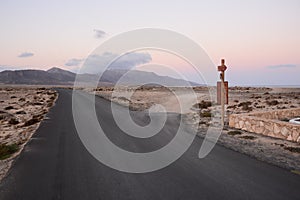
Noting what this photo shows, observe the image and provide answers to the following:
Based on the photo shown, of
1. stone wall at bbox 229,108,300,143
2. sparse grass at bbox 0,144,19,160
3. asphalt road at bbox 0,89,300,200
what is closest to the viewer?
asphalt road at bbox 0,89,300,200

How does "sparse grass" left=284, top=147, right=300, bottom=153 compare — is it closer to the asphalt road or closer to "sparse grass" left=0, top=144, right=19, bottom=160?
the asphalt road

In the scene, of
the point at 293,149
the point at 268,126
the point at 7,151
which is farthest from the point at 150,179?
the point at 268,126

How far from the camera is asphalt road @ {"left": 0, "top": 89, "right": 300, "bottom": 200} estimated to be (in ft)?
16.8

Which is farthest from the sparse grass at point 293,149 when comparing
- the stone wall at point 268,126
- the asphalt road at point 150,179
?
the asphalt road at point 150,179

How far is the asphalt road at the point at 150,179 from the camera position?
5121 millimetres

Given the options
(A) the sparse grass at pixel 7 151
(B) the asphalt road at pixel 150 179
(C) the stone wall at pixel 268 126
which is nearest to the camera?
(B) the asphalt road at pixel 150 179

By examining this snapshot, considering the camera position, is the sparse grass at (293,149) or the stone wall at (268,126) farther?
the stone wall at (268,126)

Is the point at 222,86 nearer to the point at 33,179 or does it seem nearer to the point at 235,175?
the point at 235,175

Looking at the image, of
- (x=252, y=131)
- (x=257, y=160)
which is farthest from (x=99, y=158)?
(x=252, y=131)

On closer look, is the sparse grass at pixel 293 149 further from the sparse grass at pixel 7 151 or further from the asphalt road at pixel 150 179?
the sparse grass at pixel 7 151

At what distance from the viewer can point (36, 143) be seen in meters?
9.88

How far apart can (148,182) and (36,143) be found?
19.9 ft

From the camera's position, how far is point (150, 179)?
5980 mm

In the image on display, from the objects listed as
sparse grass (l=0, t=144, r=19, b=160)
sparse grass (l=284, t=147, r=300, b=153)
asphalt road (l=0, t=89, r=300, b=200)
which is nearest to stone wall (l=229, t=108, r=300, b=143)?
sparse grass (l=284, t=147, r=300, b=153)
